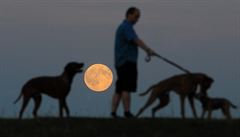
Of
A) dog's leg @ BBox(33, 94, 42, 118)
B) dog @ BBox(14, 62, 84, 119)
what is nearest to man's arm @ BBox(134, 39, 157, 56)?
A: dog @ BBox(14, 62, 84, 119)

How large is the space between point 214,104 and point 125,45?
9.93 feet

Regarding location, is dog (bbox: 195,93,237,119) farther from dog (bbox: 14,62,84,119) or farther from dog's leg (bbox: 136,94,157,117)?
dog (bbox: 14,62,84,119)

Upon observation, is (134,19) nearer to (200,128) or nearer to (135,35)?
(135,35)

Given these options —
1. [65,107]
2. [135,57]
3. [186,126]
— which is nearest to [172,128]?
[186,126]

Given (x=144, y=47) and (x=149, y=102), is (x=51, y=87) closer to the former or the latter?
(x=149, y=102)

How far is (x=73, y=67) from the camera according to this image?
14055 mm

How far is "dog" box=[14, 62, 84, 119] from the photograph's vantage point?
13.7m

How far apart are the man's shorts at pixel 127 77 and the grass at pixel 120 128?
2.51 ft

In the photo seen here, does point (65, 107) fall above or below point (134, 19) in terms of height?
below

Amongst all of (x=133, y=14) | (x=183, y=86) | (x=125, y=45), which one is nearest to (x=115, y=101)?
(x=125, y=45)

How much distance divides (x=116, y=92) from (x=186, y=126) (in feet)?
6.07

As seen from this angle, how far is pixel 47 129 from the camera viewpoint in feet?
35.3

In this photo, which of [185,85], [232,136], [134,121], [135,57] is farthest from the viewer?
[185,85]

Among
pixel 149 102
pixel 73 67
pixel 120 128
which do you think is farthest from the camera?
pixel 73 67
